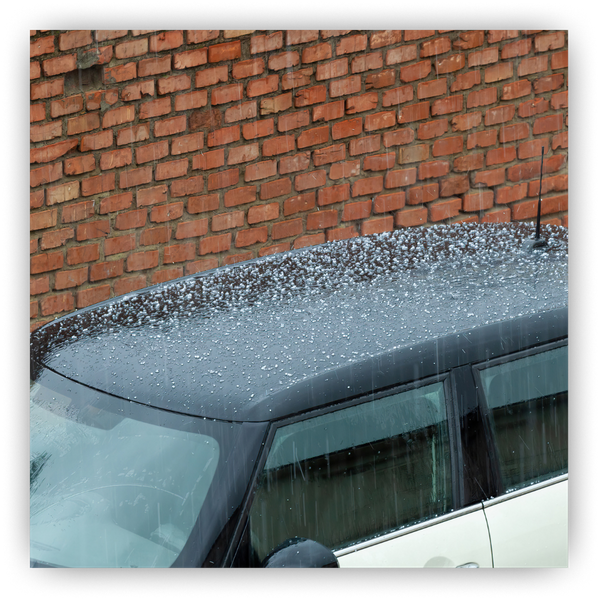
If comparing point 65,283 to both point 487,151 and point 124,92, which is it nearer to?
point 124,92

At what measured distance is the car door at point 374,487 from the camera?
1.62 metres

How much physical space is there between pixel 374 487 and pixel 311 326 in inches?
18.2

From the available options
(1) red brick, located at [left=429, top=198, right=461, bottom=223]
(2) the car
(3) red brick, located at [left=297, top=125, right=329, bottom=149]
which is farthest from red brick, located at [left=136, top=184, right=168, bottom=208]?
(2) the car

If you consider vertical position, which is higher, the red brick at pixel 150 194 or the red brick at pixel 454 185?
the red brick at pixel 150 194

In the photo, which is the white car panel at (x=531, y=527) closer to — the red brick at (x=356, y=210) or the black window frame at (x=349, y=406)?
the black window frame at (x=349, y=406)

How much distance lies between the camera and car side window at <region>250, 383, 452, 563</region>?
1.62 m

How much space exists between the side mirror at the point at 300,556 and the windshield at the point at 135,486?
0.15 m

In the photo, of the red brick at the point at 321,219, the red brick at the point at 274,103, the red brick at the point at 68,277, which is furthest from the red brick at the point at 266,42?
the red brick at the point at 68,277

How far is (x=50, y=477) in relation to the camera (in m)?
1.75

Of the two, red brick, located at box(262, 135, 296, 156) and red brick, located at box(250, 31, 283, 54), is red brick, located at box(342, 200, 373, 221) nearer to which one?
red brick, located at box(262, 135, 296, 156)

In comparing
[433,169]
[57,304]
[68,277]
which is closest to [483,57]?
[433,169]

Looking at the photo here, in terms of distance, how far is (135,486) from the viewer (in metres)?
1.64

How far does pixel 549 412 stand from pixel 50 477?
51.6 inches

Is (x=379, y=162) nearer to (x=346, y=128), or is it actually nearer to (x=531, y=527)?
(x=346, y=128)
